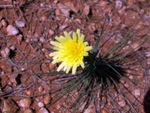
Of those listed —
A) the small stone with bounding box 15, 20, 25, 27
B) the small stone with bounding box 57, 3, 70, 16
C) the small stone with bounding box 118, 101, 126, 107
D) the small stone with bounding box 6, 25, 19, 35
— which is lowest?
the small stone with bounding box 118, 101, 126, 107

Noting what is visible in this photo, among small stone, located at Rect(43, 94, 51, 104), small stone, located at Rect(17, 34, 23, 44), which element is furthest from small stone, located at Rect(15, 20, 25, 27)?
small stone, located at Rect(43, 94, 51, 104)

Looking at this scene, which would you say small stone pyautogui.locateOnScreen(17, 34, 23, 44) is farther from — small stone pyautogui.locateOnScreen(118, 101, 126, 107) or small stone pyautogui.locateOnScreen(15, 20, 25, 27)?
small stone pyautogui.locateOnScreen(118, 101, 126, 107)

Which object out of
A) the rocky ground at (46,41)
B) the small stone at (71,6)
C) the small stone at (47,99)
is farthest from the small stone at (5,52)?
the small stone at (71,6)

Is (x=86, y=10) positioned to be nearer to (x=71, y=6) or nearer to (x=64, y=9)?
(x=71, y=6)

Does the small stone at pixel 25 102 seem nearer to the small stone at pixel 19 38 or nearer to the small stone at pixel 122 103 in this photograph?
the small stone at pixel 19 38

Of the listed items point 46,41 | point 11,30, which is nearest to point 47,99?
point 46,41

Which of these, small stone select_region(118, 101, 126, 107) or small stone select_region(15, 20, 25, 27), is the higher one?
small stone select_region(15, 20, 25, 27)

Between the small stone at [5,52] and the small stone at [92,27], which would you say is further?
the small stone at [92,27]

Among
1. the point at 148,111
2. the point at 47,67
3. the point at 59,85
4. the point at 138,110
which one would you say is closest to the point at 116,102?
the point at 138,110
